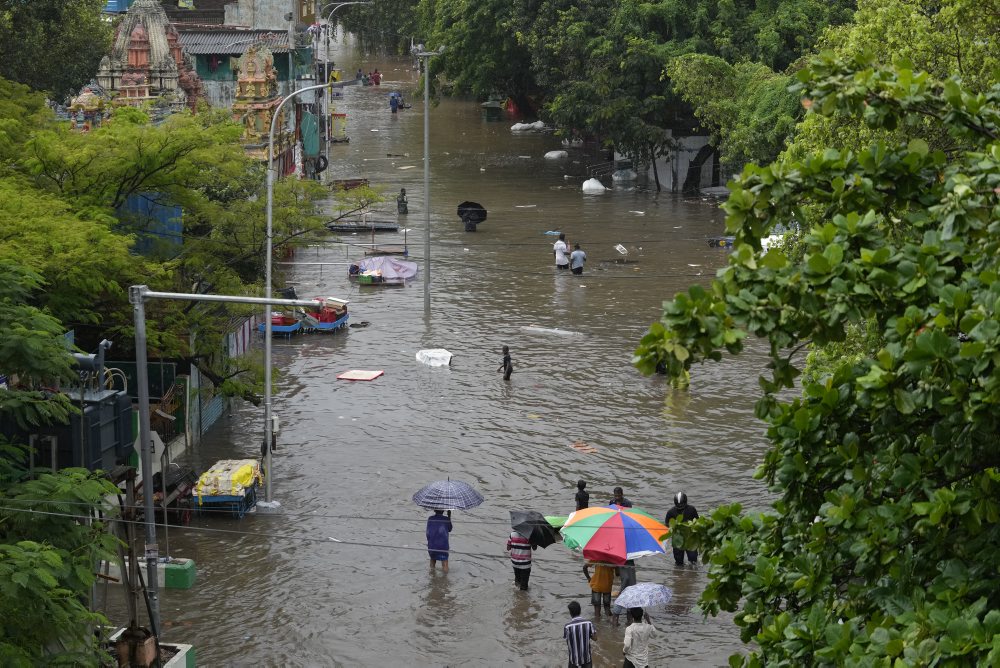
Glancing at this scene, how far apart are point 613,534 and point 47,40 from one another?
104ft

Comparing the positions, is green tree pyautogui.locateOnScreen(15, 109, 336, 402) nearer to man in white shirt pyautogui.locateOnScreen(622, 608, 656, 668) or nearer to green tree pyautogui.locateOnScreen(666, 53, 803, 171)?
man in white shirt pyautogui.locateOnScreen(622, 608, 656, 668)

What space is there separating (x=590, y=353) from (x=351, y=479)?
8855 mm

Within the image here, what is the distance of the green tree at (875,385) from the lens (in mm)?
7109

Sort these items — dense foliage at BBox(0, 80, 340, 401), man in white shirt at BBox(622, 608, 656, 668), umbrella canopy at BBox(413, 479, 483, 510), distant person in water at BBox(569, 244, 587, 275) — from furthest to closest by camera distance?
distant person in water at BBox(569, 244, 587, 275)
dense foliage at BBox(0, 80, 340, 401)
umbrella canopy at BBox(413, 479, 483, 510)
man in white shirt at BBox(622, 608, 656, 668)

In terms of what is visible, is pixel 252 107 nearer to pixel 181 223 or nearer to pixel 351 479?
pixel 181 223

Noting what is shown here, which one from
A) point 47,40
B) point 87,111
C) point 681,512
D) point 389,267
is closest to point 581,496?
point 681,512

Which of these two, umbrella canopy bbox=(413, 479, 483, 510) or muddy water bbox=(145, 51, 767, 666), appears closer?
muddy water bbox=(145, 51, 767, 666)

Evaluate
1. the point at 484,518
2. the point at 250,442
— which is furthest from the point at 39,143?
the point at 484,518

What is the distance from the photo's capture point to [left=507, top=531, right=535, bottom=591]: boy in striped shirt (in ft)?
58.5

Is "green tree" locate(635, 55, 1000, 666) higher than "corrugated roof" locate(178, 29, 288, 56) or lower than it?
lower

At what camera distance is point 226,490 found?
20.4 meters

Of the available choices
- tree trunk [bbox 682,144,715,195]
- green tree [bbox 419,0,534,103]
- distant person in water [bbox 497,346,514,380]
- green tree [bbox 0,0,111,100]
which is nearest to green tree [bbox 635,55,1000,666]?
distant person in water [bbox 497,346,514,380]

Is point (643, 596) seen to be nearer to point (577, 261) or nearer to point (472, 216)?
point (577, 261)

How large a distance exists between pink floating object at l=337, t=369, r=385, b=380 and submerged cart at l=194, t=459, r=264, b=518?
748 centimetres
